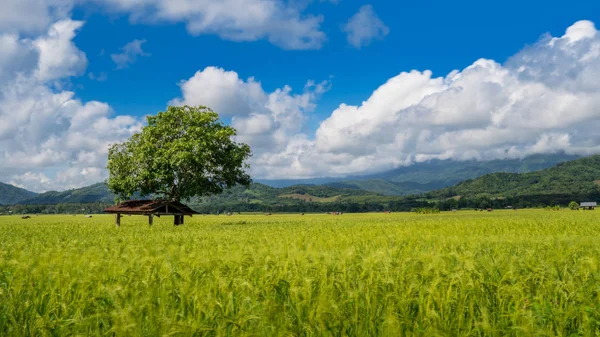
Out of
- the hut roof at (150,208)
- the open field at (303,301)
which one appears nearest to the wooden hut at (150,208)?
the hut roof at (150,208)

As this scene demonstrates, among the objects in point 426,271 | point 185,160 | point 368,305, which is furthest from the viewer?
point 185,160

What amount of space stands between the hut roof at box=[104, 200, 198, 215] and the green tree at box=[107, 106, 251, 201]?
69.0 inches

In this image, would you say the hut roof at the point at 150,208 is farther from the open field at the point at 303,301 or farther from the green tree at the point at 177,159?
the open field at the point at 303,301

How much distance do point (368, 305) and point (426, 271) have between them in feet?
6.24

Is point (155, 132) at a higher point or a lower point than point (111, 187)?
higher

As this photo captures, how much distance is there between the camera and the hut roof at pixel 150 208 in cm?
4328

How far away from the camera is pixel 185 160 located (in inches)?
1702

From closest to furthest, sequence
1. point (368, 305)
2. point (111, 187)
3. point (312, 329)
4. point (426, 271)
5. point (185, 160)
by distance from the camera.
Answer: point (312, 329)
point (368, 305)
point (426, 271)
point (185, 160)
point (111, 187)

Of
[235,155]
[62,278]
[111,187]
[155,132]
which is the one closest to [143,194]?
[111,187]

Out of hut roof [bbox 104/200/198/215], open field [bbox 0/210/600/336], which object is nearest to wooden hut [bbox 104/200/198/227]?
hut roof [bbox 104/200/198/215]

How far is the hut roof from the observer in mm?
43281

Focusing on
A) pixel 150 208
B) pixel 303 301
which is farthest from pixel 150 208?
pixel 303 301

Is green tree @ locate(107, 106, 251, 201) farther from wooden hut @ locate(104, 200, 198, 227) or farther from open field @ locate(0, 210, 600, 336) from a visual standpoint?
open field @ locate(0, 210, 600, 336)

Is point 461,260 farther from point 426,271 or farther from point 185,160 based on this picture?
point 185,160
